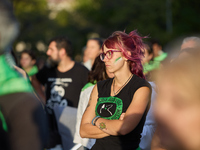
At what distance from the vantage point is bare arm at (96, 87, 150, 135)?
2733 mm

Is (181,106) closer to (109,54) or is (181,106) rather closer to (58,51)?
(109,54)

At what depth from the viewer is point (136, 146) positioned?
2.85 metres

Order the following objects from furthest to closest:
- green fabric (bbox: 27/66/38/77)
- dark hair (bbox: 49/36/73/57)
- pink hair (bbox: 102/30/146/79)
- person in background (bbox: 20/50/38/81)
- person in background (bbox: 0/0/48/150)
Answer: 1. person in background (bbox: 20/50/38/81)
2. green fabric (bbox: 27/66/38/77)
3. dark hair (bbox: 49/36/73/57)
4. pink hair (bbox: 102/30/146/79)
5. person in background (bbox: 0/0/48/150)

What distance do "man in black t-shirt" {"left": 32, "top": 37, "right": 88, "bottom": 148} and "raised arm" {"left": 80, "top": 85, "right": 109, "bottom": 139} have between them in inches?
78.5

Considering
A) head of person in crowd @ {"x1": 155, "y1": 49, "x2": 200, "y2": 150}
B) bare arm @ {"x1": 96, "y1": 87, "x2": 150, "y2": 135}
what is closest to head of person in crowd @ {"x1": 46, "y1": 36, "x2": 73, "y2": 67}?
bare arm @ {"x1": 96, "y1": 87, "x2": 150, "y2": 135}

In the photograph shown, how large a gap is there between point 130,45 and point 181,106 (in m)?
2.10

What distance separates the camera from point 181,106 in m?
1.14

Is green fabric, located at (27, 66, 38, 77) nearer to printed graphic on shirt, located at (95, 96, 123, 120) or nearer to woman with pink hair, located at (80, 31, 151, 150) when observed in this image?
woman with pink hair, located at (80, 31, 151, 150)

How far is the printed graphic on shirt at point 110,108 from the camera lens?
2889 millimetres

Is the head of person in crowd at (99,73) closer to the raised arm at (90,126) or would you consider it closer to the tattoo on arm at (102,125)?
the raised arm at (90,126)

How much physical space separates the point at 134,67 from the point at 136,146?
31.7 inches

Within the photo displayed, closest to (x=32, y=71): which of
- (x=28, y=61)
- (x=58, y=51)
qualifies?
(x=28, y=61)

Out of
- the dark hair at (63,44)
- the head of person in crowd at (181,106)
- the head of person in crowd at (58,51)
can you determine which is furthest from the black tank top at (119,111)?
the dark hair at (63,44)

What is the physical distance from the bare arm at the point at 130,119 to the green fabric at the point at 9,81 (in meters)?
1.35
